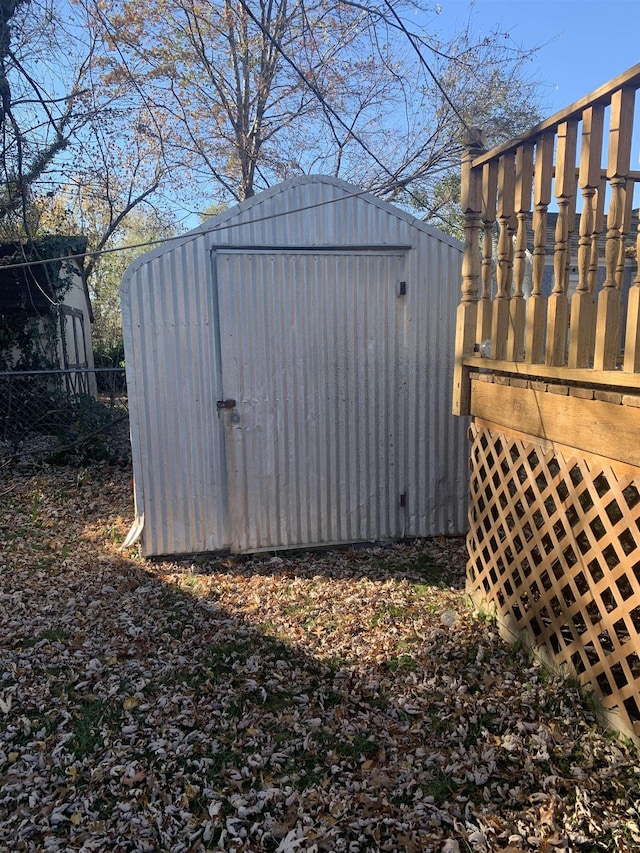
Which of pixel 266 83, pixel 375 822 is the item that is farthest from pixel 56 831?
pixel 266 83

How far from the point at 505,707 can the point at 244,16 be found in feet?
38.0

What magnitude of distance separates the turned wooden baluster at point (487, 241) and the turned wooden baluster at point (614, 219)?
1.19m

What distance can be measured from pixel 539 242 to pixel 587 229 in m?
0.39

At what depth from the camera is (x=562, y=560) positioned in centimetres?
304

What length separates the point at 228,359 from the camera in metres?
4.80

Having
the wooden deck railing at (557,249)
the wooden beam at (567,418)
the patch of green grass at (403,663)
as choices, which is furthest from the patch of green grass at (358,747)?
the wooden deck railing at (557,249)

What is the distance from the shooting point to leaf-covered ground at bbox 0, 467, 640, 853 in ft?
7.36

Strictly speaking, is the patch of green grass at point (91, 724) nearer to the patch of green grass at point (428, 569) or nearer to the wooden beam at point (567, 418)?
the patch of green grass at point (428, 569)

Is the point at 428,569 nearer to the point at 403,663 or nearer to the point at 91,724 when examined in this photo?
the point at 403,663

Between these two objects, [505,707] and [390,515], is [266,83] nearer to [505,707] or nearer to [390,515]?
[390,515]

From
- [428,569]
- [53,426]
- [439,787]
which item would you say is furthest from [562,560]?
[53,426]

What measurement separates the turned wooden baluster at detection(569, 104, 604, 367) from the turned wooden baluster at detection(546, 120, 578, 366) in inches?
4.6

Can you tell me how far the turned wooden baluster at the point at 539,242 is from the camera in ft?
9.86

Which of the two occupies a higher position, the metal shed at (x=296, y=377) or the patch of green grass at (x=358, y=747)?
the metal shed at (x=296, y=377)
